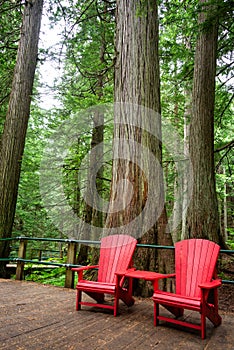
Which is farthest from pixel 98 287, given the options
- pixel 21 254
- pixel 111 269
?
pixel 21 254

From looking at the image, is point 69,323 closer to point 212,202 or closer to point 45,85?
point 212,202

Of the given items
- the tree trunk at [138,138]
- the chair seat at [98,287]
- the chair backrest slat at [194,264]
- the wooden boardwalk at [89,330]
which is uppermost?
the tree trunk at [138,138]

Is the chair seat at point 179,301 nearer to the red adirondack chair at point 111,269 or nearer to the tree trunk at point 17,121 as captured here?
the red adirondack chair at point 111,269

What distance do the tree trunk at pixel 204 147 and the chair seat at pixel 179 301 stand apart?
3276 millimetres

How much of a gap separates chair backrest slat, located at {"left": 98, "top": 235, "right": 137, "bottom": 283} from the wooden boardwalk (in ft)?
1.63

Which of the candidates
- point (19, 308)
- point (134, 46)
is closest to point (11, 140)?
point (134, 46)

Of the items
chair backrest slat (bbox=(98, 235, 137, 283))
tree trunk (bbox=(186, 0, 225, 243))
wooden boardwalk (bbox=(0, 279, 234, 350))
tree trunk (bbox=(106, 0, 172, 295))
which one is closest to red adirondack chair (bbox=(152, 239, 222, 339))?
wooden boardwalk (bbox=(0, 279, 234, 350))

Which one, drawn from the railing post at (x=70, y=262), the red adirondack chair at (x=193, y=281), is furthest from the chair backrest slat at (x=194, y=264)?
the railing post at (x=70, y=262)

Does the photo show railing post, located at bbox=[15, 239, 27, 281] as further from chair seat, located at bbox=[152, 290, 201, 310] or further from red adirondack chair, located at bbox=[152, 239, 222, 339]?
chair seat, located at bbox=[152, 290, 201, 310]

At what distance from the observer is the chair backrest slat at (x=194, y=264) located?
11.1 feet

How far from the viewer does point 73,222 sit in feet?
42.8

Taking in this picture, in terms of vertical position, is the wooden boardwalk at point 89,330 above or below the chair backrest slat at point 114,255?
below

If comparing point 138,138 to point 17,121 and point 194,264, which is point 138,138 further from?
point 17,121

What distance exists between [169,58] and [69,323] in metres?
8.50
